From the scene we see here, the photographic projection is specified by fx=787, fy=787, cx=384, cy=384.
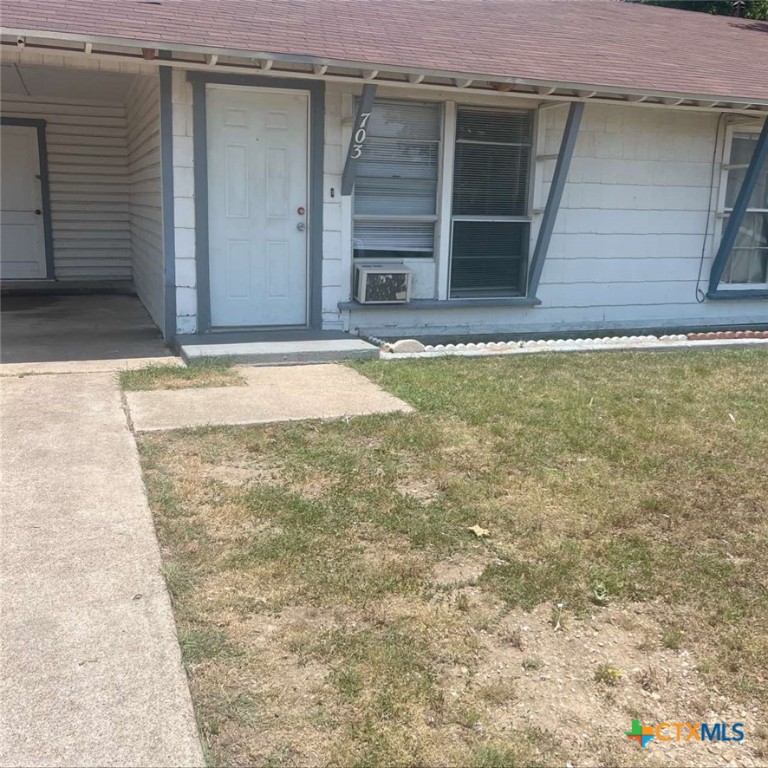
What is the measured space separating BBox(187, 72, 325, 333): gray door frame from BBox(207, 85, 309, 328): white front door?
0.23 ft

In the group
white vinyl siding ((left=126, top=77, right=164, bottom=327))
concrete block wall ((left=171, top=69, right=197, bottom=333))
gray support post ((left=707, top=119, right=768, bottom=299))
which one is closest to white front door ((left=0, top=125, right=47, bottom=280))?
white vinyl siding ((left=126, top=77, right=164, bottom=327))

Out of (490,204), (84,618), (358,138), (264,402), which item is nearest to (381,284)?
(358,138)

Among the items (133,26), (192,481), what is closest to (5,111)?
(133,26)

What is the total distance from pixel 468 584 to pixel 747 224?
8.48 metres

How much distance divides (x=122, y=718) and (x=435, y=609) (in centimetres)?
118

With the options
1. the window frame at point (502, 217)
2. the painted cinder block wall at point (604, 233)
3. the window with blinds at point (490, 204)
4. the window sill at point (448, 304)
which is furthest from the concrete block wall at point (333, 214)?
the window with blinds at point (490, 204)

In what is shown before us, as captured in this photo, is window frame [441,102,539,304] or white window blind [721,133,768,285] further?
white window blind [721,133,768,285]

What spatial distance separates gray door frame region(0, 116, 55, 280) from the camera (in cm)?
1148

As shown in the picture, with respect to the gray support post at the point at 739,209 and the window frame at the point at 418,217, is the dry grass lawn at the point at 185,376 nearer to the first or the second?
the window frame at the point at 418,217

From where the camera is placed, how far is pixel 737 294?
32.4ft

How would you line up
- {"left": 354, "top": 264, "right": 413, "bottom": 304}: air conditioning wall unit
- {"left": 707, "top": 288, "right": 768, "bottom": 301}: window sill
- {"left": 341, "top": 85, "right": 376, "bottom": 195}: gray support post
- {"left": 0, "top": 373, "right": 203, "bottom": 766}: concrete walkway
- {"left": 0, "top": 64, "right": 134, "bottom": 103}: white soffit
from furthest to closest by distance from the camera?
{"left": 707, "top": 288, "right": 768, "bottom": 301}: window sill
{"left": 0, "top": 64, "right": 134, "bottom": 103}: white soffit
{"left": 354, "top": 264, "right": 413, "bottom": 304}: air conditioning wall unit
{"left": 341, "top": 85, "right": 376, "bottom": 195}: gray support post
{"left": 0, "top": 373, "right": 203, "bottom": 766}: concrete walkway

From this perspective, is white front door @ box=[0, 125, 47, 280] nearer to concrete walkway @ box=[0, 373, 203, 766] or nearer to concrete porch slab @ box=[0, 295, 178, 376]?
concrete porch slab @ box=[0, 295, 178, 376]

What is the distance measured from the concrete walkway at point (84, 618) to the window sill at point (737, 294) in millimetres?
7664

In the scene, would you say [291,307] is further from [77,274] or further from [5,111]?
[5,111]
